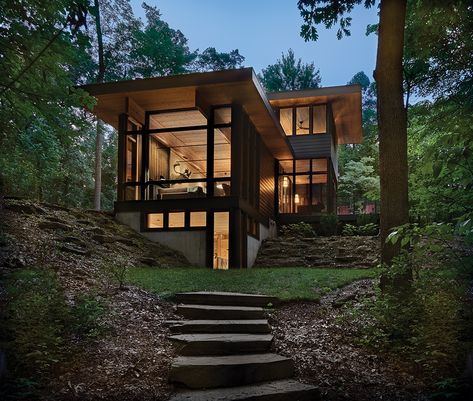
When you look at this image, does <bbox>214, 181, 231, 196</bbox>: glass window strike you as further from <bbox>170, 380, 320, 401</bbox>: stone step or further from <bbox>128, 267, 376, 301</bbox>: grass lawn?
<bbox>170, 380, 320, 401</bbox>: stone step

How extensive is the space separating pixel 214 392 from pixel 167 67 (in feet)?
81.4

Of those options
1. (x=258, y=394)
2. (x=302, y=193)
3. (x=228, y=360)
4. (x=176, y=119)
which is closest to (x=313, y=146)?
(x=302, y=193)

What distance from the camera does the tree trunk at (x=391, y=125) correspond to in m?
5.58

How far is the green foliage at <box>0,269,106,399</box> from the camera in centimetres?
370

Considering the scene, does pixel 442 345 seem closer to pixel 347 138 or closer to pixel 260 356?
pixel 260 356

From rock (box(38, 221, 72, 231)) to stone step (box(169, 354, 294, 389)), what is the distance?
6204 millimetres

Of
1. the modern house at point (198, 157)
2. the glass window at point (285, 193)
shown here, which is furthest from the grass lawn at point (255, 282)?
the glass window at point (285, 193)

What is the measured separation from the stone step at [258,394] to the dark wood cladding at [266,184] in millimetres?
11589

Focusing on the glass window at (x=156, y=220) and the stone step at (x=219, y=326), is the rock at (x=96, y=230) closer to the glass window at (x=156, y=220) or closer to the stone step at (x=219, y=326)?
the glass window at (x=156, y=220)

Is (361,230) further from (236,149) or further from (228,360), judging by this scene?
(228,360)

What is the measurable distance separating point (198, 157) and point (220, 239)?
372 centimetres

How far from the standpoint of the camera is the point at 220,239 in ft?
54.3

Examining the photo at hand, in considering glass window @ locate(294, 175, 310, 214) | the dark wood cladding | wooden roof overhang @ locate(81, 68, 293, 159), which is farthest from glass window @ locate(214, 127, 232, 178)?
glass window @ locate(294, 175, 310, 214)

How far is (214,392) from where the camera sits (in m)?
3.96
